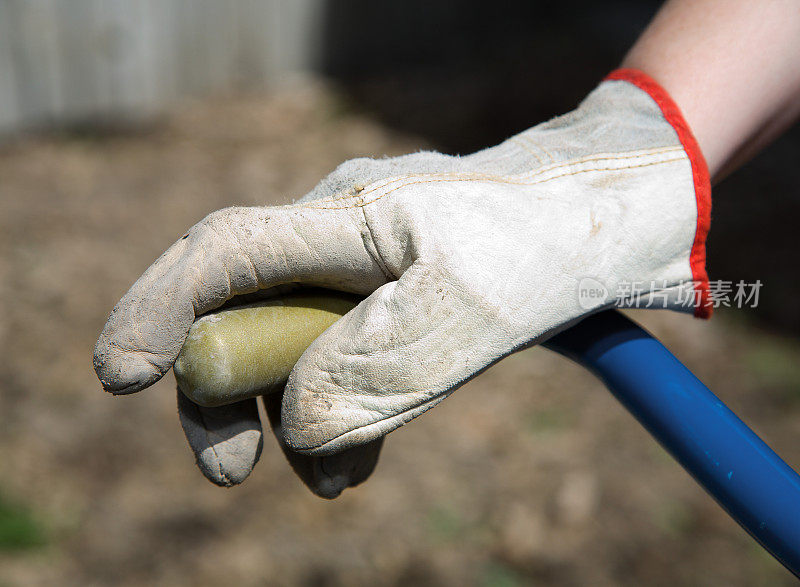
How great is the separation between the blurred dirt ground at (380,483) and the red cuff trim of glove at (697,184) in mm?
1428

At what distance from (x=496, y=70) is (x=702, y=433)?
15.7ft

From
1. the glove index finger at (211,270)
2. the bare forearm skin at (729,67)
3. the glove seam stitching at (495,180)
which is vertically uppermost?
the bare forearm skin at (729,67)

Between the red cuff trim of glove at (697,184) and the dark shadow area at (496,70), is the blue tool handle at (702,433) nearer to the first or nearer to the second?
the red cuff trim of glove at (697,184)

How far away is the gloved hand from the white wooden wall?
386 centimetres

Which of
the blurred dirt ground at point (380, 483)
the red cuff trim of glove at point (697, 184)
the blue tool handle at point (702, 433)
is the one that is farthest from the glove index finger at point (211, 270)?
the blurred dirt ground at point (380, 483)

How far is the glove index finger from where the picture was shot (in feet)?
3.08

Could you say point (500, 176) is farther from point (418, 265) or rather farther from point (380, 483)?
point (380, 483)

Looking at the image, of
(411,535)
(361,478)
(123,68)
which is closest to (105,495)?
(411,535)

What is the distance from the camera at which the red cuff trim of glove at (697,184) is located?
112 cm

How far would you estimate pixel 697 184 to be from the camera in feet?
3.68

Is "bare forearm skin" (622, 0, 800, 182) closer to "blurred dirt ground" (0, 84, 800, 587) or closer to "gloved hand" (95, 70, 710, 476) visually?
"gloved hand" (95, 70, 710, 476)

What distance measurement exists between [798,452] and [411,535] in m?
1.47

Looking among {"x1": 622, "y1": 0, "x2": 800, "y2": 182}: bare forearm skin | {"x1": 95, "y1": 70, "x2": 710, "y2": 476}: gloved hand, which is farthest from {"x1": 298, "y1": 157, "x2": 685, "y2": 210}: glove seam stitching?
{"x1": 622, "y1": 0, "x2": 800, "y2": 182}: bare forearm skin

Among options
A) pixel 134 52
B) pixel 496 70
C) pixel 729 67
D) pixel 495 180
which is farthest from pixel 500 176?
pixel 496 70
